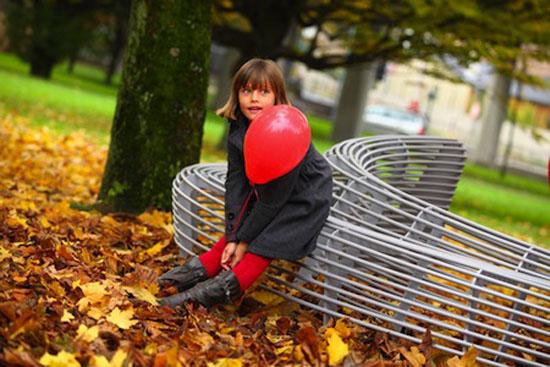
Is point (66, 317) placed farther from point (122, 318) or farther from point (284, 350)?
point (284, 350)

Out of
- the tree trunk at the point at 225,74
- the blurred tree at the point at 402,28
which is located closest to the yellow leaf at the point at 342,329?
the blurred tree at the point at 402,28

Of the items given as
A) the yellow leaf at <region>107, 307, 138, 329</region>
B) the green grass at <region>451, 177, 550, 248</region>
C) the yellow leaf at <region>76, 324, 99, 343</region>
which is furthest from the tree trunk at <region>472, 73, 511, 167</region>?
the yellow leaf at <region>76, 324, 99, 343</region>

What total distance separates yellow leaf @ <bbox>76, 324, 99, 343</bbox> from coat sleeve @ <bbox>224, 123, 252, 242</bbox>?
93 cm

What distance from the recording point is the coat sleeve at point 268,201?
3.69 metres

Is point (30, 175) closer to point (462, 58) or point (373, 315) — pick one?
point (373, 315)

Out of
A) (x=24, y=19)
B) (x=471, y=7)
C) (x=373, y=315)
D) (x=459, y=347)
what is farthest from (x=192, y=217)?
(x=24, y=19)

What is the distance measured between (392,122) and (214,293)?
26200 millimetres

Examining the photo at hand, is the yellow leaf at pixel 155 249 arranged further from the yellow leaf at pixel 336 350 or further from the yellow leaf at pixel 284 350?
the yellow leaf at pixel 336 350

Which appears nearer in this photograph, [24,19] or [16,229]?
[16,229]

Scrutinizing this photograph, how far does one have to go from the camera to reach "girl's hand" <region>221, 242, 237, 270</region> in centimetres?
379

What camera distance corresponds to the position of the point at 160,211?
18.8 feet

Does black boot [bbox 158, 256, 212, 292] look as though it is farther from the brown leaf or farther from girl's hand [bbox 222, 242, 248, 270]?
the brown leaf

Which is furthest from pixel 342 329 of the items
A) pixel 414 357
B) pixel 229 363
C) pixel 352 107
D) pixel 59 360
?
pixel 352 107

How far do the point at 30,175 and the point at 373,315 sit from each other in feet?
13.5
